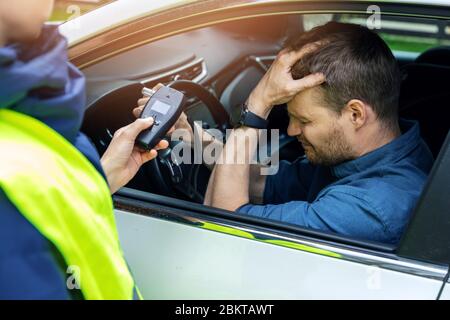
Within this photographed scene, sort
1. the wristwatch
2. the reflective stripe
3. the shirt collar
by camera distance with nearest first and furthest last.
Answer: the reflective stripe
the shirt collar
the wristwatch

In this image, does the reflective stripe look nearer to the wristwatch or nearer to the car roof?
the car roof

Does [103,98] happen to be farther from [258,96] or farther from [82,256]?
[82,256]

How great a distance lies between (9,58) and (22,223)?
23 cm

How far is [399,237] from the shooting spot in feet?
5.04

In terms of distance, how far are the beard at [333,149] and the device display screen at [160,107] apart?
49 cm

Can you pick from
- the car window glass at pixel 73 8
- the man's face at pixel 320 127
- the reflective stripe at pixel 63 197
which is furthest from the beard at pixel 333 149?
the reflective stripe at pixel 63 197

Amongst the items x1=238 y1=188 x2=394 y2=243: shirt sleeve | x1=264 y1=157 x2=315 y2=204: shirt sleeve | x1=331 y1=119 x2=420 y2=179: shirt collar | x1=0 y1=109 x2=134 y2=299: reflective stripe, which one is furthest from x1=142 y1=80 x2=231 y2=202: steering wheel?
x1=0 y1=109 x2=134 y2=299: reflective stripe

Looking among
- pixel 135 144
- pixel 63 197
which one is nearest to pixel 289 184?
pixel 135 144

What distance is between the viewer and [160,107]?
66.0 inches

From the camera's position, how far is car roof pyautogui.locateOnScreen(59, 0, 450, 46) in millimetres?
1607

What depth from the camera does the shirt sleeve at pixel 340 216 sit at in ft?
5.08

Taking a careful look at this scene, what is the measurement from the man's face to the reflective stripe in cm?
97

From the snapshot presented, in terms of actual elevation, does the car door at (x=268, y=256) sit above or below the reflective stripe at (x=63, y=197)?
below

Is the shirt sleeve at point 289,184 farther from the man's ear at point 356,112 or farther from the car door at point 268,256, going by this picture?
the car door at point 268,256
